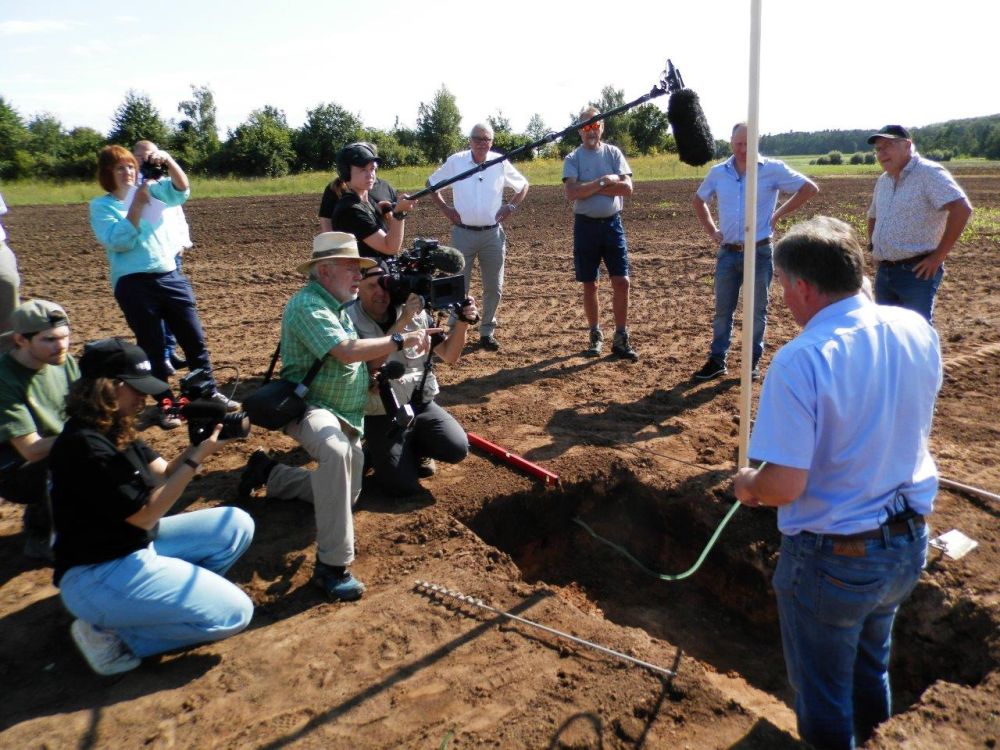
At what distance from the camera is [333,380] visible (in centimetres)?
440

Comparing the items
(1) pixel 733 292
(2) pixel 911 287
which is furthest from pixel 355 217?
(2) pixel 911 287

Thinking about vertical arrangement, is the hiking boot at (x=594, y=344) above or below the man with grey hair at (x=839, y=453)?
below

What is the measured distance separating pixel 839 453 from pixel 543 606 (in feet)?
6.39

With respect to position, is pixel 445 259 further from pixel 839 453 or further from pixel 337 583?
pixel 839 453

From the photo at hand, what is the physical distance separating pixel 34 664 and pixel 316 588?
53.2 inches

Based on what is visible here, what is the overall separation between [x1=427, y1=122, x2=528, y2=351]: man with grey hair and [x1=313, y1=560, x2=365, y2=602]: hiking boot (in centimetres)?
406

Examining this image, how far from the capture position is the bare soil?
3074 millimetres

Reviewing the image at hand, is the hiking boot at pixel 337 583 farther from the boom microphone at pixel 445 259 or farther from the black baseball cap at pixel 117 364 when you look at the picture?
the boom microphone at pixel 445 259

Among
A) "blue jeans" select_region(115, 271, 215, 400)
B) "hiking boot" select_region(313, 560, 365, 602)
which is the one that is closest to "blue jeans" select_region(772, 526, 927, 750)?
"hiking boot" select_region(313, 560, 365, 602)

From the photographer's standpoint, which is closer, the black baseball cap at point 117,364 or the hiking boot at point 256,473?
the black baseball cap at point 117,364

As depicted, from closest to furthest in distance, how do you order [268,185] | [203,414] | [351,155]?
[203,414], [351,155], [268,185]

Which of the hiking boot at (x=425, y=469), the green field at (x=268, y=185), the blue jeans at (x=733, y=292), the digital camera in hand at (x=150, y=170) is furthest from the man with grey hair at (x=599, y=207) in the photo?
the green field at (x=268, y=185)

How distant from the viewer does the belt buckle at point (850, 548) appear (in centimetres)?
246

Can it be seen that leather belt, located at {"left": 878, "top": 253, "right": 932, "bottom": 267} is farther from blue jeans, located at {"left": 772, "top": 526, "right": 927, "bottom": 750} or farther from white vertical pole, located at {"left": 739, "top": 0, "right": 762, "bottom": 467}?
blue jeans, located at {"left": 772, "top": 526, "right": 927, "bottom": 750}
